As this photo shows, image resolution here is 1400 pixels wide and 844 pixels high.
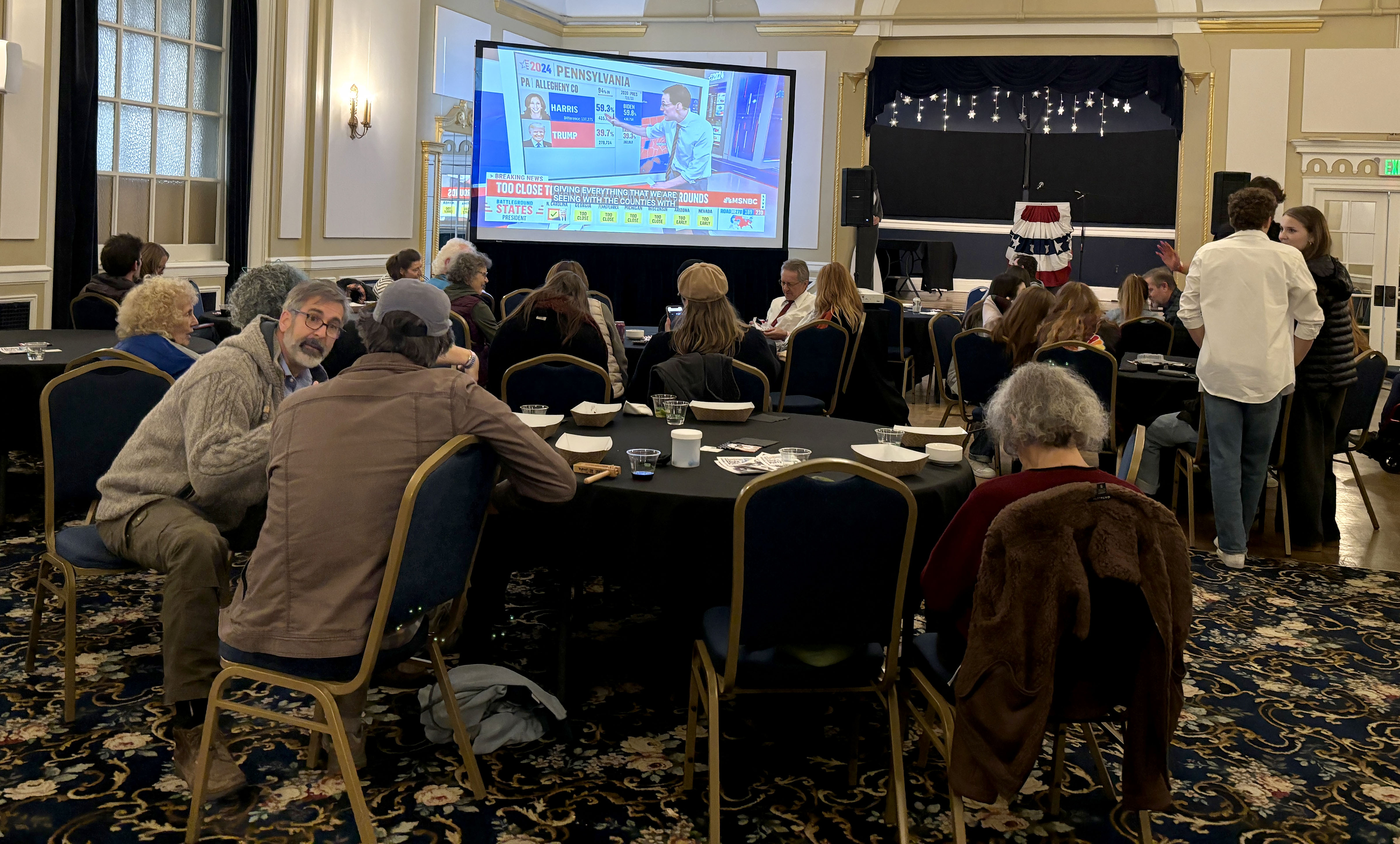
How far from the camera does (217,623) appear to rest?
2.65 metres

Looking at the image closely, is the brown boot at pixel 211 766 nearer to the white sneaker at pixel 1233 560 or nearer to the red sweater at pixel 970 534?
the red sweater at pixel 970 534

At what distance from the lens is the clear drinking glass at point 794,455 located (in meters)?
3.05

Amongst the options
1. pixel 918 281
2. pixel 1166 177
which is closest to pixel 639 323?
pixel 918 281

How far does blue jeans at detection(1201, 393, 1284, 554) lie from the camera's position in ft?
15.7

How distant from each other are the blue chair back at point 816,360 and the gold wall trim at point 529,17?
6674mm

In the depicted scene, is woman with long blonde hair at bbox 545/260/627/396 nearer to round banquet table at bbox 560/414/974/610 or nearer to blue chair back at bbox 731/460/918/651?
round banquet table at bbox 560/414/974/610

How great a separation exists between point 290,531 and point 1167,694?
177 centimetres

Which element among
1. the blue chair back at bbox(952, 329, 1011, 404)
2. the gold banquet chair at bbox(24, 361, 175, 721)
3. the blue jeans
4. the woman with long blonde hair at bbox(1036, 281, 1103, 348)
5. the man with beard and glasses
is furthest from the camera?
the blue chair back at bbox(952, 329, 1011, 404)

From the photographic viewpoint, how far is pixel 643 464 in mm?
2971

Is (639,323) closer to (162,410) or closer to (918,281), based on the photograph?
(918,281)

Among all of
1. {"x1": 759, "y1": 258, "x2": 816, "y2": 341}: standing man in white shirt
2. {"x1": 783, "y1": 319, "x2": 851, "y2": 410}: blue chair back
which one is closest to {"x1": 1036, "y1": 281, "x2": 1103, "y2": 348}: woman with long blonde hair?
{"x1": 783, "y1": 319, "x2": 851, "y2": 410}: blue chair back

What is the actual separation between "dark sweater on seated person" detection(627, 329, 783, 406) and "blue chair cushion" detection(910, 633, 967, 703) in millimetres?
2444

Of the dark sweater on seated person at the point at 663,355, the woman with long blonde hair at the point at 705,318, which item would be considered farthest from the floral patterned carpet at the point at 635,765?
the dark sweater on seated person at the point at 663,355

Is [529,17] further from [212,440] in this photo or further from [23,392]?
[212,440]
